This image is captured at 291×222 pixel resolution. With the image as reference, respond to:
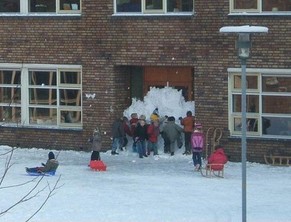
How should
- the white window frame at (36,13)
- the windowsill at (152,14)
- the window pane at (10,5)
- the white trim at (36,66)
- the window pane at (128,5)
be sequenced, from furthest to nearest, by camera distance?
the window pane at (10,5) → the white trim at (36,66) → the white window frame at (36,13) → the window pane at (128,5) → the windowsill at (152,14)

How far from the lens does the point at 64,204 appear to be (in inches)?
818

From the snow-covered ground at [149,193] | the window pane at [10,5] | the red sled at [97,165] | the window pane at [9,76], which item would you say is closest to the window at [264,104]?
the snow-covered ground at [149,193]

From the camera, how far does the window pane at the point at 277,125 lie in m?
27.5

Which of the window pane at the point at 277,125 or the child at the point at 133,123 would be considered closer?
the window pane at the point at 277,125

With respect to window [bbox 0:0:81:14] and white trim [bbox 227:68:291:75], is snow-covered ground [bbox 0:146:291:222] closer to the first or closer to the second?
white trim [bbox 227:68:291:75]

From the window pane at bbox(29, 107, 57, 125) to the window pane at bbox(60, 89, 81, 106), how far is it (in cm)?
47

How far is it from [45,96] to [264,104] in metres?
Answer: 7.25

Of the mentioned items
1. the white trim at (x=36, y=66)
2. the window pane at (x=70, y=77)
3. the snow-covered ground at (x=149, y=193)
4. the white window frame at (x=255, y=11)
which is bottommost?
the snow-covered ground at (x=149, y=193)

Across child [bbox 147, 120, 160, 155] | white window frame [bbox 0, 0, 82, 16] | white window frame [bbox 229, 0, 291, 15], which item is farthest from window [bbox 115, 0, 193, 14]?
child [bbox 147, 120, 160, 155]

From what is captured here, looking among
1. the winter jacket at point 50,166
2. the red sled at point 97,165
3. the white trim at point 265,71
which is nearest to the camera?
the winter jacket at point 50,166

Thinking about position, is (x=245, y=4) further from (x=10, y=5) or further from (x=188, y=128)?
(x=10, y=5)

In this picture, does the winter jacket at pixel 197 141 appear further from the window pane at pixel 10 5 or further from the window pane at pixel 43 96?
the window pane at pixel 10 5

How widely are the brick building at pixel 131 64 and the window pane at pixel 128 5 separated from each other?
3 centimetres

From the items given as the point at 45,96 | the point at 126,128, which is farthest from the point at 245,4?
the point at 45,96
